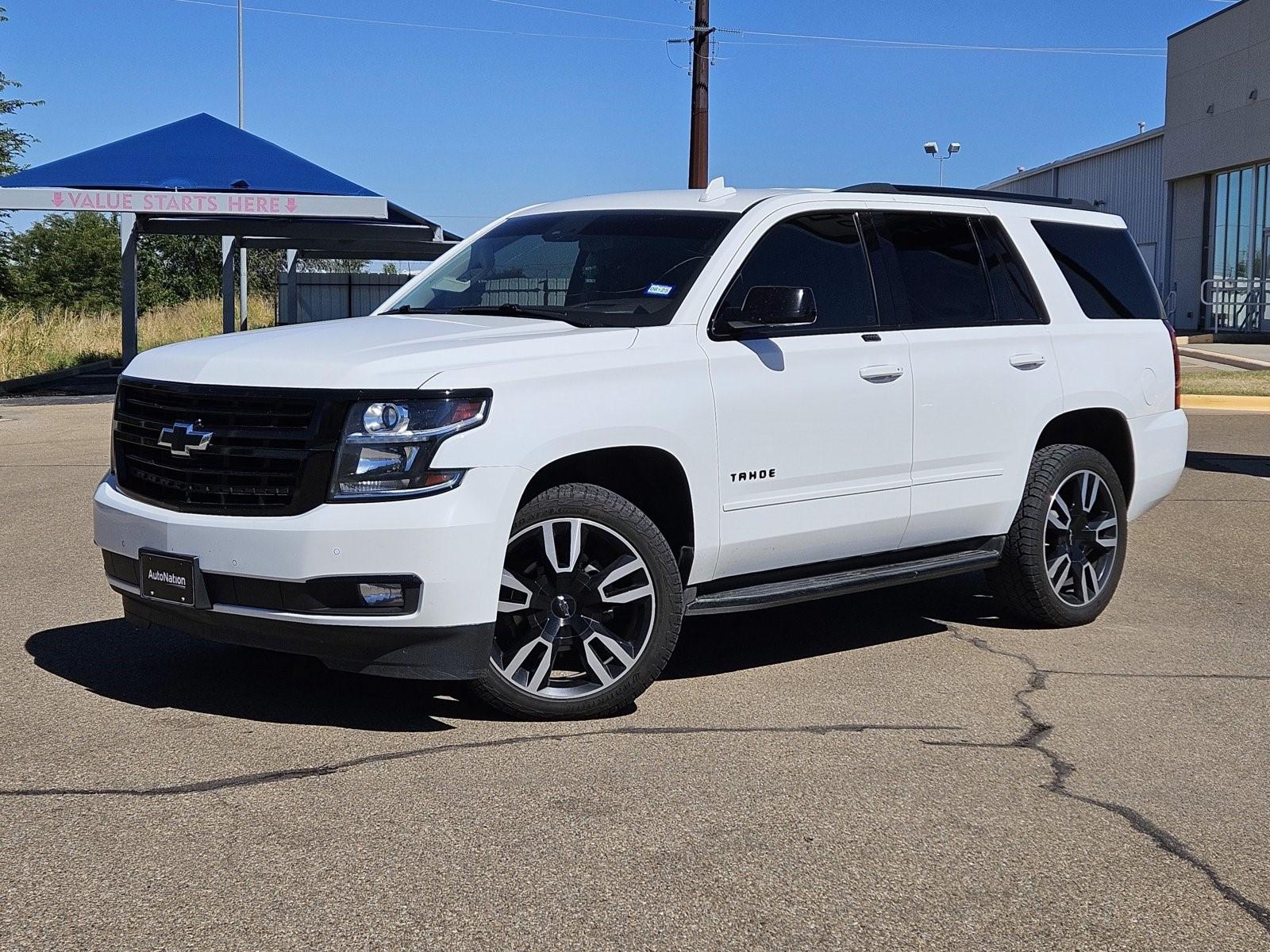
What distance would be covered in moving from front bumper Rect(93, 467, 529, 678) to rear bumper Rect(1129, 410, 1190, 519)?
3.75 meters

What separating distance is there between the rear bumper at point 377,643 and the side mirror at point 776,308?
5.25 feet

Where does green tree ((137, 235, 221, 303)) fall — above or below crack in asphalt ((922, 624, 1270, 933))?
above

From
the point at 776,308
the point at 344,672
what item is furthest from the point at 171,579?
the point at 776,308

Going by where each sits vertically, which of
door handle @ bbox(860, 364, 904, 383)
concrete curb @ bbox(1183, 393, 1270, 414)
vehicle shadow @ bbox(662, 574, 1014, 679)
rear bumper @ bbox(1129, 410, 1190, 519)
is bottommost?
vehicle shadow @ bbox(662, 574, 1014, 679)

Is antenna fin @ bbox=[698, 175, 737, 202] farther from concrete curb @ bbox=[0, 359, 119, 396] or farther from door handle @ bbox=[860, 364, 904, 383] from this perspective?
concrete curb @ bbox=[0, 359, 119, 396]

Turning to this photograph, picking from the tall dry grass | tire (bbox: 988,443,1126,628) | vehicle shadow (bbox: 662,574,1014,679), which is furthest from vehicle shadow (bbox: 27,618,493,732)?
the tall dry grass

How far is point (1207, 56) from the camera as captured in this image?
3831 centimetres

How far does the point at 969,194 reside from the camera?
23.4ft

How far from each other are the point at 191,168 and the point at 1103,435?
58.0 ft

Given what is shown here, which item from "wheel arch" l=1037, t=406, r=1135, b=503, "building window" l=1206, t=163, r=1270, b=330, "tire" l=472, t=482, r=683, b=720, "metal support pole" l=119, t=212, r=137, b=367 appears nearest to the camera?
"tire" l=472, t=482, r=683, b=720

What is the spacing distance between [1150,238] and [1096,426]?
37.5 meters

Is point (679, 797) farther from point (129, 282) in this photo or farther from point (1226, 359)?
point (1226, 359)

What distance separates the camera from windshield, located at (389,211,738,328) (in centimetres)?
595

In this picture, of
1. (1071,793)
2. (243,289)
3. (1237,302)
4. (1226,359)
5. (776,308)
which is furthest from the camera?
(243,289)
